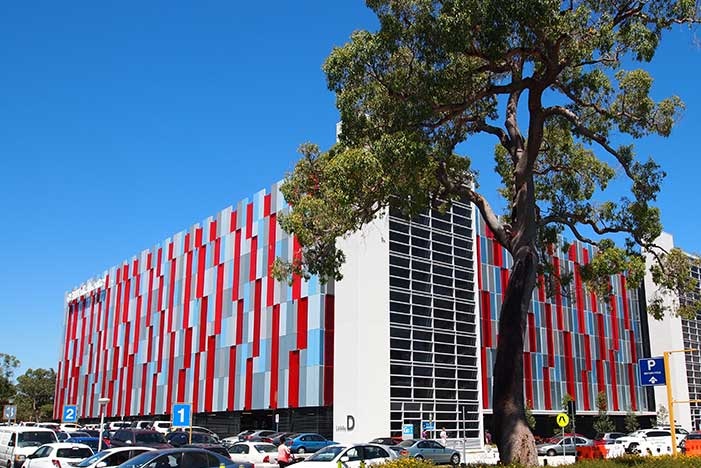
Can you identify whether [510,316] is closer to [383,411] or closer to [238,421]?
[383,411]

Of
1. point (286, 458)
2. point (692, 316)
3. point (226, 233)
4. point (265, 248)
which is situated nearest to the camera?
point (692, 316)

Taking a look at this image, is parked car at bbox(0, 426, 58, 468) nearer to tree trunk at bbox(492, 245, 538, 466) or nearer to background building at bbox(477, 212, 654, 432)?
tree trunk at bbox(492, 245, 538, 466)

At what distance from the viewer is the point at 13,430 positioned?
91.6ft

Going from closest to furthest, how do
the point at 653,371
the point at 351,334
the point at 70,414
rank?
the point at 653,371, the point at 70,414, the point at 351,334

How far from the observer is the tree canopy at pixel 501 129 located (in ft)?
54.0

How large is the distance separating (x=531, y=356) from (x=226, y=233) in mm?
27066

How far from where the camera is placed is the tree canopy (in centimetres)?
1645

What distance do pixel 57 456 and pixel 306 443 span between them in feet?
59.9

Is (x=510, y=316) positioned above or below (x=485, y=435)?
above

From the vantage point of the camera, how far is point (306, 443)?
38344 mm

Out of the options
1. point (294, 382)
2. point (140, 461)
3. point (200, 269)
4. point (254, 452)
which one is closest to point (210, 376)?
point (200, 269)

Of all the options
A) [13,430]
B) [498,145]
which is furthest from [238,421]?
[498,145]

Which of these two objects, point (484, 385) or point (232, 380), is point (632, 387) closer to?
point (484, 385)

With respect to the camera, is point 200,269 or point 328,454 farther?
point 200,269
